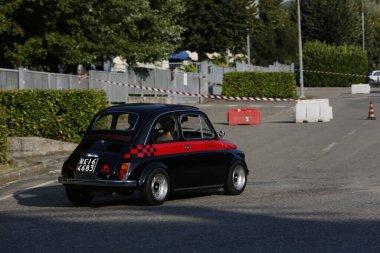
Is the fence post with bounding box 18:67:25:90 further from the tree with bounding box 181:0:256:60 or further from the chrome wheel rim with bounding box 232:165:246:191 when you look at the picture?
the tree with bounding box 181:0:256:60

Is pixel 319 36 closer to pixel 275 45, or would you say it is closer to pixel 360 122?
A: pixel 275 45

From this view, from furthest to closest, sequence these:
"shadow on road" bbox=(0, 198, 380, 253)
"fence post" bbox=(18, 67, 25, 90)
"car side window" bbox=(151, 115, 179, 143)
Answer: "fence post" bbox=(18, 67, 25, 90) → "car side window" bbox=(151, 115, 179, 143) → "shadow on road" bbox=(0, 198, 380, 253)

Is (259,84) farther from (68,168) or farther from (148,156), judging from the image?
(148,156)

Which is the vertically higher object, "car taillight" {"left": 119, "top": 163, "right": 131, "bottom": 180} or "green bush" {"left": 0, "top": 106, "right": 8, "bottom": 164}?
"green bush" {"left": 0, "top": 106, "right": 8, "bottom": 164}

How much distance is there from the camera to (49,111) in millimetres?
24156

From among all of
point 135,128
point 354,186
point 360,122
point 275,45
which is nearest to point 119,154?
point 135,128

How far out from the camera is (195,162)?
13773 mm

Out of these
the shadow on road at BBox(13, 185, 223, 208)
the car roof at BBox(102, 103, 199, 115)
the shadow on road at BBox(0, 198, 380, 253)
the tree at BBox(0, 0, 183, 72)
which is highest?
the tree at BBox(0, 0, 183, 72)

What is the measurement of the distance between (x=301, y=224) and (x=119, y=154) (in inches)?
123

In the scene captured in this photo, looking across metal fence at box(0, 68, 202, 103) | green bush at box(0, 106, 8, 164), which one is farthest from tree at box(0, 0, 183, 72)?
green bush at box(0, 106, 8, 164)

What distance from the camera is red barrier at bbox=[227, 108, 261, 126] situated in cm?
3294

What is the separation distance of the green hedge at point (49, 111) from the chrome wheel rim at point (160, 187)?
1141 cm

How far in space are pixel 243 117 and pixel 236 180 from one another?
60.5 feet

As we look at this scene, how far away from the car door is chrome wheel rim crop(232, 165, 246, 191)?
32 centimetres
